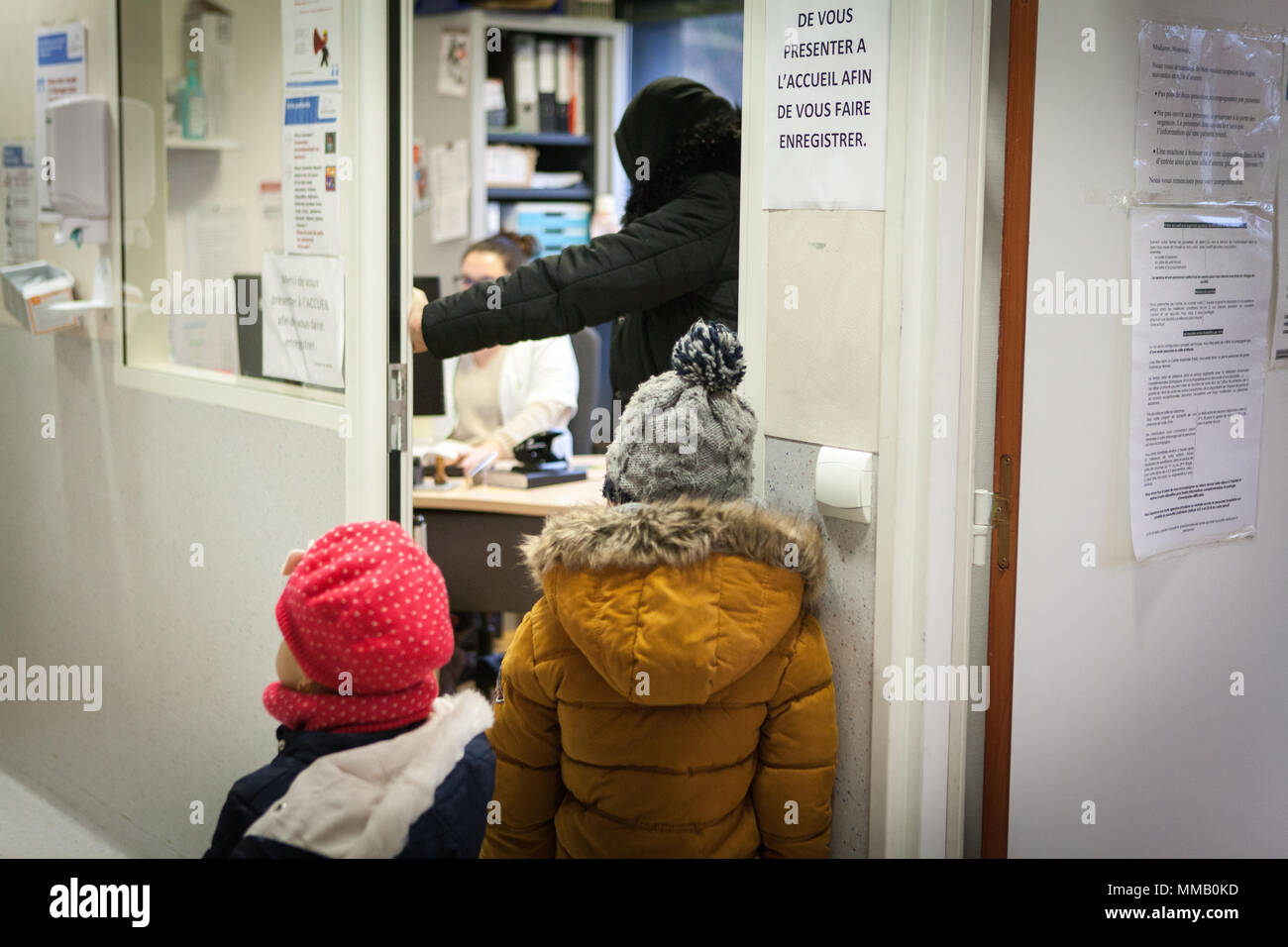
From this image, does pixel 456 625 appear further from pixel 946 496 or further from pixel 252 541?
pixel 946 496

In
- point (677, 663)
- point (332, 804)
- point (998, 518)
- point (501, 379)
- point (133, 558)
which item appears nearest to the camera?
point (332, 804)

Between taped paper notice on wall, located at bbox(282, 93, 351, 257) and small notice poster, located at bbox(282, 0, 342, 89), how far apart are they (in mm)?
32

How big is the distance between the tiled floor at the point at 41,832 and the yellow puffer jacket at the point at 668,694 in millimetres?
1407

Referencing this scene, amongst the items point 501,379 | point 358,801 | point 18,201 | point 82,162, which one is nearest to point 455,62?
point 501,379

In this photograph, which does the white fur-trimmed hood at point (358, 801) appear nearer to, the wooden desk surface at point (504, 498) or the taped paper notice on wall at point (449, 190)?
the wooden desk surface at point (504, 498)

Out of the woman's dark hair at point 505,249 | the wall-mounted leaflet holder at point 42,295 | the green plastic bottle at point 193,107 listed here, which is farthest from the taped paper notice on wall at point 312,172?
the woman's dark hair at point 505,249

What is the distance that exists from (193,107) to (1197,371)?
6.96 ft

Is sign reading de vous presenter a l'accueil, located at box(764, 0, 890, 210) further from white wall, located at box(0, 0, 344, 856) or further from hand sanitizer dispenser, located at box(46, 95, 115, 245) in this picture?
hand sanitizer dispenser, located at box(46, 95, 115, 245)

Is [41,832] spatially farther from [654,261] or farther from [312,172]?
[654,261]

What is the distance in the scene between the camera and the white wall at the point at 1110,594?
1707 mm

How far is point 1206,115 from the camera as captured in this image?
6.03ft

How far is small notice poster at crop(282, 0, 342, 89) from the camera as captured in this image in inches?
80.8

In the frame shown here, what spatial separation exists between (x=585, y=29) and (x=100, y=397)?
2931 millimetres

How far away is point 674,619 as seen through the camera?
1.54 m
